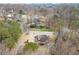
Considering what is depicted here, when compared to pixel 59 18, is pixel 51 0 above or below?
above

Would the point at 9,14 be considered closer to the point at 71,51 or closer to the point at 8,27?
the point at 8,27

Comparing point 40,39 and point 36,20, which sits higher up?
point 36,20

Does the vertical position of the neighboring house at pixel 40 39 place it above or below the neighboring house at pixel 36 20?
below

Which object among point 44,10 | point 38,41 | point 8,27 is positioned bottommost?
point 38,41

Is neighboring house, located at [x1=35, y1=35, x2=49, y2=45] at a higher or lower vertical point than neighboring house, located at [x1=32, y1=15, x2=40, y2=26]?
lower

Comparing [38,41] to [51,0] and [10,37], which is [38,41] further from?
[51,0]

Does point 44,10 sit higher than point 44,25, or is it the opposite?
point 44,10
